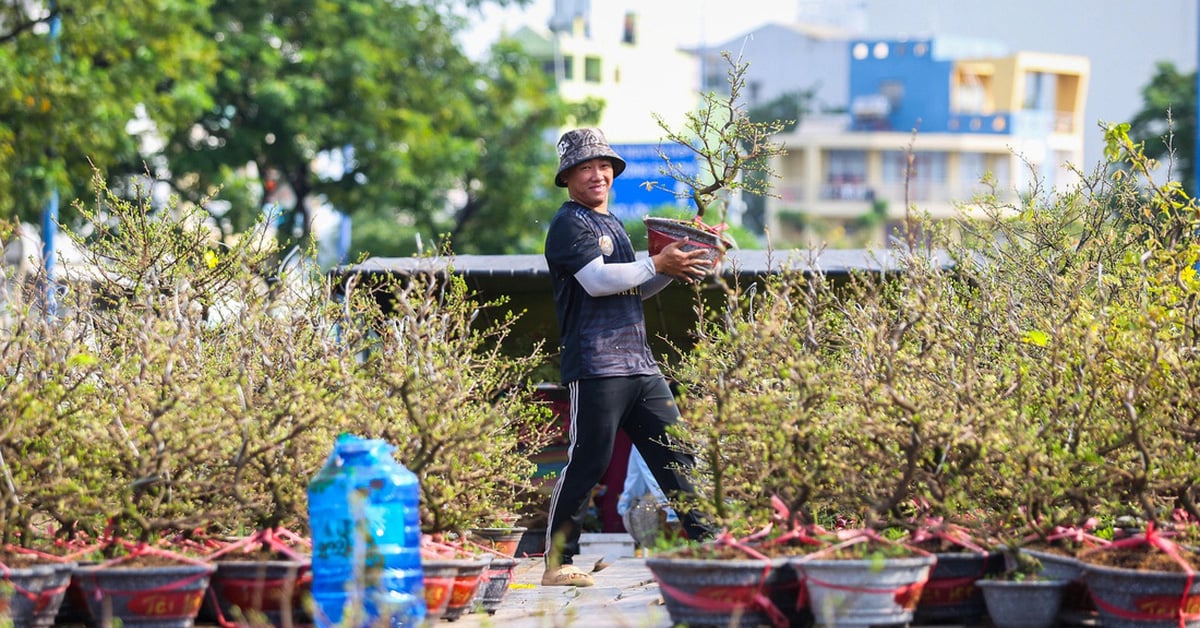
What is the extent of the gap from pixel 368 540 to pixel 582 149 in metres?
2.73

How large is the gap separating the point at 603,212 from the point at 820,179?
263ft

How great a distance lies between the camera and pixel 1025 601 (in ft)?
19.7

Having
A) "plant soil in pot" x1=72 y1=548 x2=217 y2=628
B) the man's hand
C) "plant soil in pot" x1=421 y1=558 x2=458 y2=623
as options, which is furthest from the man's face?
"plant soil in pot" x1=72 y1=548 x2=217 y2=628

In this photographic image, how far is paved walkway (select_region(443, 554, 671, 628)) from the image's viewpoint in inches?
251

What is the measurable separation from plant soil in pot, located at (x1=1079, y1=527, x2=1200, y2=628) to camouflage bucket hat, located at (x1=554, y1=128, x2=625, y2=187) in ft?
9.66

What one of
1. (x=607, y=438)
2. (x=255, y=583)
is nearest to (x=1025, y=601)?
(x=607, y=438)

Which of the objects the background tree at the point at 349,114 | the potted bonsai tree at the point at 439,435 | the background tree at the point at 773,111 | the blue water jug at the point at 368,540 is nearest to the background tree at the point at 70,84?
the background tree at the point at 349,114

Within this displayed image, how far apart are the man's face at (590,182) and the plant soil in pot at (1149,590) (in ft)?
9.48

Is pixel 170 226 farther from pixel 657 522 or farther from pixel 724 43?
pixel 724 43

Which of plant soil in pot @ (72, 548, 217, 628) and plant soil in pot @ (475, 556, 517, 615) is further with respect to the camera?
plant soil in pot @ (475, 556, 517, 615)

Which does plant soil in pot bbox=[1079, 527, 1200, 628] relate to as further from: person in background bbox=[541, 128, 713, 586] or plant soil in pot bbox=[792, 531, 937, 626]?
person in background bbox=[541, 128, 713, 586]

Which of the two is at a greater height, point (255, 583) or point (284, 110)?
point (284, 110)

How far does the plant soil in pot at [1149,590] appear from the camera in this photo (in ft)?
18.8

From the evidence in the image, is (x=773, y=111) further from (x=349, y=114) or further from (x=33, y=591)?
(x=33, y=591)
